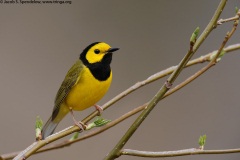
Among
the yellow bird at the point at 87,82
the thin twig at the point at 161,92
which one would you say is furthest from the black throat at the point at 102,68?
the thin twig at the point at 161,92

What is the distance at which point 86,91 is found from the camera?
1.64 metres

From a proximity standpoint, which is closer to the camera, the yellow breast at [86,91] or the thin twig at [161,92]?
the thin twig at [161,92]

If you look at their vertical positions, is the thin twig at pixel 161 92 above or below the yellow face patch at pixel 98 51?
below

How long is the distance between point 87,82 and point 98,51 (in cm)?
12

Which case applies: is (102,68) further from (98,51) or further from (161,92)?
(161,92)

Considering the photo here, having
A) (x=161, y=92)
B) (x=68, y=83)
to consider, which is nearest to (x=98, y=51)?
(x=68, y=83)

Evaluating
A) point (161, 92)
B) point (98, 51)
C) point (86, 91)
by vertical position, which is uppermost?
point (98, 51)

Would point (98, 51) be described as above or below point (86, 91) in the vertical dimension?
above

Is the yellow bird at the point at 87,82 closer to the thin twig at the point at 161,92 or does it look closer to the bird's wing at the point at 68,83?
the bird's wing at the point at 68,83

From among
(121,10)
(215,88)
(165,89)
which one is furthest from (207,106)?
(165,89)

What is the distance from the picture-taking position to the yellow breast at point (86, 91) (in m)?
1.62

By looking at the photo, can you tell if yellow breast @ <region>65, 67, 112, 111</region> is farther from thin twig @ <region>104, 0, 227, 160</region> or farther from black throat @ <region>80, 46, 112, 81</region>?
thin twig @ <region>104, 0, 227, 160</region>

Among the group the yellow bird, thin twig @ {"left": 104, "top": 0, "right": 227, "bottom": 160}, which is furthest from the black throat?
thin twig @ {"left": 104, "top": 0, "right": 227, "bottom": 160}

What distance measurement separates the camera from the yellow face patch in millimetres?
1634
